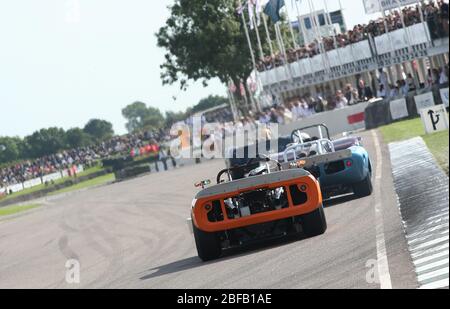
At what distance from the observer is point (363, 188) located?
1736cm

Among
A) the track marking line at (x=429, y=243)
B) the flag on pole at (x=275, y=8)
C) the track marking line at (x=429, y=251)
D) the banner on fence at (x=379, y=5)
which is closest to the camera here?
the track marking line at (x=429, y=251)

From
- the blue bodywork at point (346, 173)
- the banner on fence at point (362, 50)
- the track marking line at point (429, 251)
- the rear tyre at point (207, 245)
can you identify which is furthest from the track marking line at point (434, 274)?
the banner on fence at point (362, 50)

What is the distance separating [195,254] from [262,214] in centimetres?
200

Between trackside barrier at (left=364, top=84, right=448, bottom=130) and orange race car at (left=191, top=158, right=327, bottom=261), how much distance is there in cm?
2185

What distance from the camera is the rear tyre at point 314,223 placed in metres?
13.5

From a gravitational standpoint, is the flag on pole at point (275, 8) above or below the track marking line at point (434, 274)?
above

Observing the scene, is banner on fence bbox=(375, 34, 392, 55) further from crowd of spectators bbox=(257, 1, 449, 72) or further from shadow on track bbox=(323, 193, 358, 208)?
shadow on track bbox=(323, 193, 358, 208)

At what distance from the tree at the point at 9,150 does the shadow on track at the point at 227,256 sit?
122152mm

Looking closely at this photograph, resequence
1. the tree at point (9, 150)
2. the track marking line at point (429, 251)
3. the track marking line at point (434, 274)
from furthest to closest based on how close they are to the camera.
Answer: the tree at point (9, 150) < the track marking line at point (429, 251) < the track marking line at point (434, 274)

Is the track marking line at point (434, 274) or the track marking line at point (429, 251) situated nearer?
the track marking line at point (434, 274)

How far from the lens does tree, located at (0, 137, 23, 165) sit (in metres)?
139

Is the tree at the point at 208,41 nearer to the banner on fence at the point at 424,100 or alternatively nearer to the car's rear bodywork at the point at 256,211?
the banner on fence at the point at 424,100

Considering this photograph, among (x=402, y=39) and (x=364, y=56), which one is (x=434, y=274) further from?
(x=364, y=56)

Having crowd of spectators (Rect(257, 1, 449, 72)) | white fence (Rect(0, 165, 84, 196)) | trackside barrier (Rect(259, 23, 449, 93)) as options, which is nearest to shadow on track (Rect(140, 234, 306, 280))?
crowd of spectators (Rect(257, 1, 449, 72))
